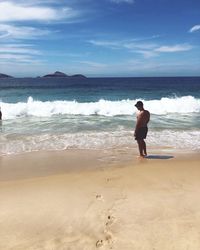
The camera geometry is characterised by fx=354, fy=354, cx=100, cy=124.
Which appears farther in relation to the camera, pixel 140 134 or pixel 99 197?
pixel 140 134

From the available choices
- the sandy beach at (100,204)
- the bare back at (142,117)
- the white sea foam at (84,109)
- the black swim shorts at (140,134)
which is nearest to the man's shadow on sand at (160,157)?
the sandy beach at (100,204)

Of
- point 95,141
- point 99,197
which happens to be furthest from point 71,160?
point 99,197

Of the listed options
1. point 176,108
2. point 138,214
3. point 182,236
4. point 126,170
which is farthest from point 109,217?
point 176,108

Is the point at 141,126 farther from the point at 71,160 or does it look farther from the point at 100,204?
the point at 100,204

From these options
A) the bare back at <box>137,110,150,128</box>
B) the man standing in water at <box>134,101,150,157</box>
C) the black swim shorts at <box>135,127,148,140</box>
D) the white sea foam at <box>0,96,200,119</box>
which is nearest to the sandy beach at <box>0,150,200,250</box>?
the man standing in water at <box>134,101,150,157</box>

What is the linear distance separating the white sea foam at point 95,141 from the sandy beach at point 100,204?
168 cm

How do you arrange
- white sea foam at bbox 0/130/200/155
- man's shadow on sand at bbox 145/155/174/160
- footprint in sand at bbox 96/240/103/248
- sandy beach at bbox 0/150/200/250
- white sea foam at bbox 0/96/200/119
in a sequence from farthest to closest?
white sea foam at bbox 0/96/200/119 → white sea foam at bbox 0/130/200/155 → man's shadow on sand at bbox 145/155/174/160 → sandy beach at bbox 0/150/200/250 → footprint in sand at bbox 96/240/103/248

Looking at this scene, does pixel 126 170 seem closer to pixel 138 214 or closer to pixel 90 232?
pixel 138 214

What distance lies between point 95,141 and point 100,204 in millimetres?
5938

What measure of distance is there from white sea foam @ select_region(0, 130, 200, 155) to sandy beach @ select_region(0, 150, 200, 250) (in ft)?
5.51

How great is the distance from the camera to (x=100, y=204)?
5824 millimetres

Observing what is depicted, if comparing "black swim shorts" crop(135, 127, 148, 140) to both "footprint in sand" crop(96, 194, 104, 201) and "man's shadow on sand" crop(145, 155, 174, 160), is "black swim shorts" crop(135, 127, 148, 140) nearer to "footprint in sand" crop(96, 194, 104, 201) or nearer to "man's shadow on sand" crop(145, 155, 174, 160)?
"man's shadow on sand" crop(145, 155, 174, 160)

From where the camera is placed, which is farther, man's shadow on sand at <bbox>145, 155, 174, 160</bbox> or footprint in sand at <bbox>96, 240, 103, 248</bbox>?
man's shadow on sand at <bbox>145, 155, 174, 160</bbox>

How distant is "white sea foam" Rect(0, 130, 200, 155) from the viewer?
10766 millimetres
